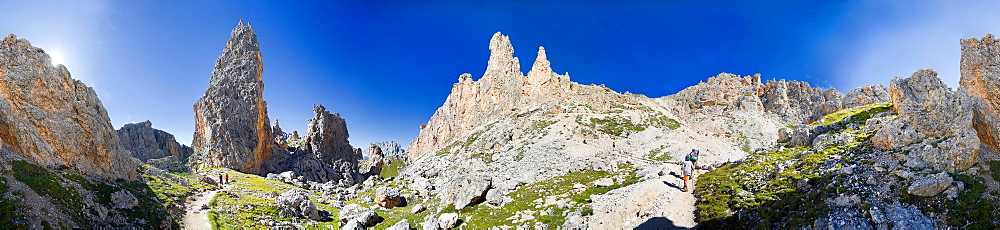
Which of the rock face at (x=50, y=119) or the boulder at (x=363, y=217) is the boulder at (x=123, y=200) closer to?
the rock face at (x=50, y=119)

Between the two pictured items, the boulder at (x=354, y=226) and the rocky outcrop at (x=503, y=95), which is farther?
the rocky outcrop at (x=503, y=95)

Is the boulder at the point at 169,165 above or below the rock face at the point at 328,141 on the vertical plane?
below

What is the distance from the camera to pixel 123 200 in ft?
79.9

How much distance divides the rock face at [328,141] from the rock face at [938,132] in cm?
10544

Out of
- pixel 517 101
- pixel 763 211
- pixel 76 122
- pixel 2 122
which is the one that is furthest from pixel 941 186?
pixel 517 101

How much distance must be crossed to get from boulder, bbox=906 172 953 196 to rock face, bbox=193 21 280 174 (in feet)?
324

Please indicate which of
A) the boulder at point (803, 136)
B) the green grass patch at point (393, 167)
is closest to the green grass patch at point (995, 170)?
the boulder at point (803, 136)

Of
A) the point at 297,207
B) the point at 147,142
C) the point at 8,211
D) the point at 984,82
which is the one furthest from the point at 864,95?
the point at 147,142

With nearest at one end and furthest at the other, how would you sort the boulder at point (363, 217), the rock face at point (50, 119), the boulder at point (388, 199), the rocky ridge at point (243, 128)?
1. the rock face at point (50, 119)
2. the boulder at point (363, 217)
3. the boulder at point (388, 199)
4. the rocky ridge at point (243, 128)

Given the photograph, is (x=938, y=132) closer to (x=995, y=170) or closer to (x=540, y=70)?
(x=995, y=170)

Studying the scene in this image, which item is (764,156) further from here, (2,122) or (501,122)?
(501,122)

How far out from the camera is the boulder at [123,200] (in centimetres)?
2381

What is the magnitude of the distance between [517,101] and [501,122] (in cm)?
1667

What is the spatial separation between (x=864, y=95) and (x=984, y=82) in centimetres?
10095
